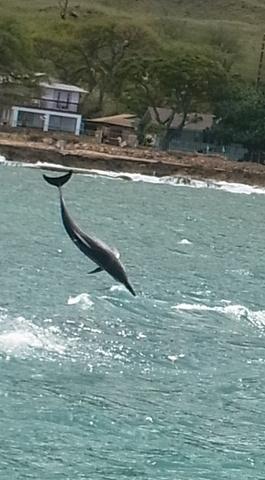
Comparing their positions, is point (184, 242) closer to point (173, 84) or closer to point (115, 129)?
point (173, 84)

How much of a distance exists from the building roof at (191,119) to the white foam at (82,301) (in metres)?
63.8

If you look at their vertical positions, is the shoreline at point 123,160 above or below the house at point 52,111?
below

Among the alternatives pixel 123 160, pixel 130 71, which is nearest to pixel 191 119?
pixel 130 71

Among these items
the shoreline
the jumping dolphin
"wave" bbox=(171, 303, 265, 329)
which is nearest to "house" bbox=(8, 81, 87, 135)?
the shoreline

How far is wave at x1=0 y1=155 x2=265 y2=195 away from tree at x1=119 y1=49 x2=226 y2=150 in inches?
625

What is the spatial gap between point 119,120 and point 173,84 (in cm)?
536

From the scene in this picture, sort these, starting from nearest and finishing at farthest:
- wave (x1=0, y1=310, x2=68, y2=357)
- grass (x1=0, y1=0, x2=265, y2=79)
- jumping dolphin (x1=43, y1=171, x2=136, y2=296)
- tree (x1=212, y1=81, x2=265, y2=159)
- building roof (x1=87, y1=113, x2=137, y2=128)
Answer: jumping dolphin (x1=43, y1=171, x2=136, y2=296)
wave (x1=0, y1=310, x2=68, y2=357)
tree (x1=212, y1=81, x2=265, y2=159)
building roof (x1=87, y1=113, x2=137, y2=128)
grass (x1=0, y1=0, x2=265, y2=79)

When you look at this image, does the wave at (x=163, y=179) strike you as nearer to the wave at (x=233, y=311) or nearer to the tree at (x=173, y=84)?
the tree at (x=173, y=84)

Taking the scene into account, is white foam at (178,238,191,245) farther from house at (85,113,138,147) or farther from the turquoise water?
house at (85,113,138,147)

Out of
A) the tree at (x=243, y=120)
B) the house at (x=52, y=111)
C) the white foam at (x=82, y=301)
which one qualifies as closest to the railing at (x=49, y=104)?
the house at (x=52, y=111)

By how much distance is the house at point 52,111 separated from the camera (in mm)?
78125

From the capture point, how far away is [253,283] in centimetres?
2477

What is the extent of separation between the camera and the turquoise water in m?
11.8

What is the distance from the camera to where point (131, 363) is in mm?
15547
